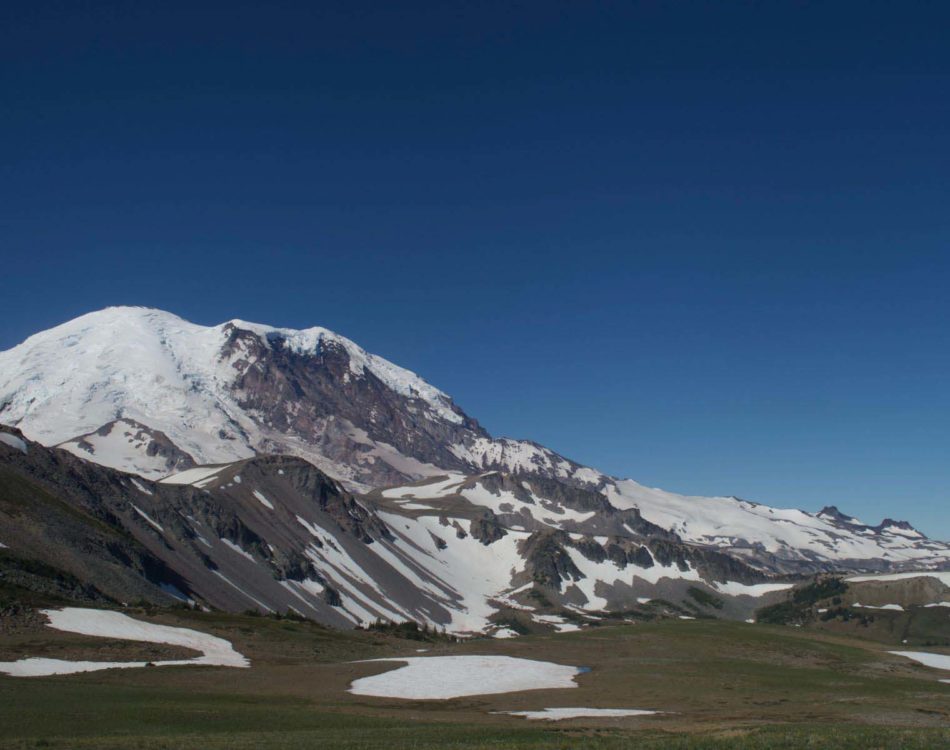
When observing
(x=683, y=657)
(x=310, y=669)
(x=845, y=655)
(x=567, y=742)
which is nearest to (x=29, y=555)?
(x=310, y=669)

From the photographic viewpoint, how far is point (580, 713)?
69.2m

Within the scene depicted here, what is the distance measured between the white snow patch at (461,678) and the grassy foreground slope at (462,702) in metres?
2.79

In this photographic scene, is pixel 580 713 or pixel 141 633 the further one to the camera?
pixel 141 633

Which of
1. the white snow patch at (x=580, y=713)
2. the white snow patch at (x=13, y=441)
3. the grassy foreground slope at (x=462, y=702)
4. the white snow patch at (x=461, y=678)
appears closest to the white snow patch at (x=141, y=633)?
the grassy foreground slope at (x=462, y=702)

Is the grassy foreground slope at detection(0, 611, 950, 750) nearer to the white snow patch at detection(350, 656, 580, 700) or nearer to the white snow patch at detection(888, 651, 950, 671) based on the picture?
the white snow patch at detection(350, 656, 580, 700)

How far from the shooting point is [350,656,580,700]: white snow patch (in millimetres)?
80938

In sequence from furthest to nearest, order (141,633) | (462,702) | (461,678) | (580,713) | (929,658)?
(929,658), (141,633), (461,678), (462,702), (580,713)

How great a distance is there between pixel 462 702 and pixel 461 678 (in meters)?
12.6

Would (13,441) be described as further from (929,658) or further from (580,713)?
(929,658)

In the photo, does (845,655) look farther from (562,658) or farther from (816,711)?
(816,711)

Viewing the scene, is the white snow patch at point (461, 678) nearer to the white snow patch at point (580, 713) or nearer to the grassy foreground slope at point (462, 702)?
the grassy foreground slope at point (462, 702)

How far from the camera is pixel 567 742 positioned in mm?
49219

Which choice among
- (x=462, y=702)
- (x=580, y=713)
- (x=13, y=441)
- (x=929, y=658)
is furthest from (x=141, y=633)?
(x=929, y=658)

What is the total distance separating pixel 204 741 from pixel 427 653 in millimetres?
70857
